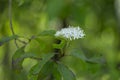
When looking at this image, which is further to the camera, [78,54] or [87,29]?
[87,29]

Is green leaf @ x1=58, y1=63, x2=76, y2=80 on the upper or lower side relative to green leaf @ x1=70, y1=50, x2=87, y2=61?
lower

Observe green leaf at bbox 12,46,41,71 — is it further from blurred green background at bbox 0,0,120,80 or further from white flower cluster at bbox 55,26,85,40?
blurred green background at bbox 0,0,120,80

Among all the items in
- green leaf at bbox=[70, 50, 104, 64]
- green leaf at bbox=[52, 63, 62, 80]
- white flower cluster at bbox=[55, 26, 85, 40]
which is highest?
white flower cluster at bbox=[55, 26, 85, 40]

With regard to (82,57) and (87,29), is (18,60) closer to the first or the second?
(82,57)

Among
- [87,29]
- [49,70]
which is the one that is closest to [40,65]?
[49,70]

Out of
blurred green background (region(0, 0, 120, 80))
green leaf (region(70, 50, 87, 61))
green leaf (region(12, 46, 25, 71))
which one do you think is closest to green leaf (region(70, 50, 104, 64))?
green leaf (region(70, 50, 87, 61))

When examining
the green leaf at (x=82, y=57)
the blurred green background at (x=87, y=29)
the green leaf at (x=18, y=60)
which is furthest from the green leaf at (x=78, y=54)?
the blurred green background at (x=87, y=29)

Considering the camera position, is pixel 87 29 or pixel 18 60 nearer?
pixel 18 60

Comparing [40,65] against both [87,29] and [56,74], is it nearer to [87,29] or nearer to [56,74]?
[56,74]

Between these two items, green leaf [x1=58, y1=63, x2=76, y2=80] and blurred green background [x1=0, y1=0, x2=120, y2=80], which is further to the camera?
blurred green background [x1=0, y1=0, x2=120, y2=80]

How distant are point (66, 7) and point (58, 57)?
34 centimetres

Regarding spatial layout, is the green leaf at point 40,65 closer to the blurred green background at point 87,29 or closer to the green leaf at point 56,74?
the green leaf at point 56,74

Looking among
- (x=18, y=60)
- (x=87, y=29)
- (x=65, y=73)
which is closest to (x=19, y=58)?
(x=18, y=60)

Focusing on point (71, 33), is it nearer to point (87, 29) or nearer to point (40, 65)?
point (40, 65)
